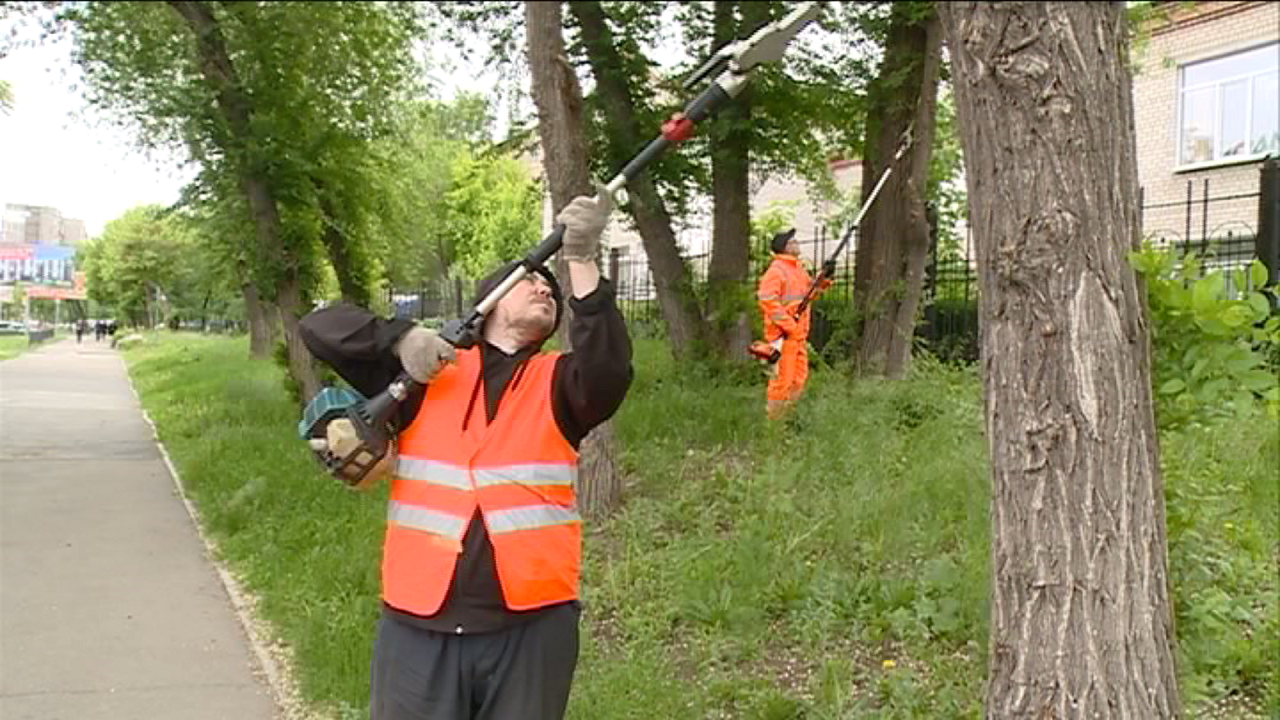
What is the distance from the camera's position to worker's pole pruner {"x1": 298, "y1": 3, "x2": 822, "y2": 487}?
3127 mm

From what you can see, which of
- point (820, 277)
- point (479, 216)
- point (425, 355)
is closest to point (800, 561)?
point (425, 355)

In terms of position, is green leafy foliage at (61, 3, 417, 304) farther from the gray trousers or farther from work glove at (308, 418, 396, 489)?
the gray trousers

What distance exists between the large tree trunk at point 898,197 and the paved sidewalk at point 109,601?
5.67 meters

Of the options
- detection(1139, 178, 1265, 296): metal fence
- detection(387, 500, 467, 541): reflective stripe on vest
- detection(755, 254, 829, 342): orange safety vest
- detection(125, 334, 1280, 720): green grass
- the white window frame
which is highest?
the white window frame

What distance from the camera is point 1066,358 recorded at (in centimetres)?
253

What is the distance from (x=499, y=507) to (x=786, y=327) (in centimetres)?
658

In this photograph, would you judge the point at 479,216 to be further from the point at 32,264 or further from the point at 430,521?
the point at 430,521

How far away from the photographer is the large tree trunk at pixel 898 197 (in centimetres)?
996

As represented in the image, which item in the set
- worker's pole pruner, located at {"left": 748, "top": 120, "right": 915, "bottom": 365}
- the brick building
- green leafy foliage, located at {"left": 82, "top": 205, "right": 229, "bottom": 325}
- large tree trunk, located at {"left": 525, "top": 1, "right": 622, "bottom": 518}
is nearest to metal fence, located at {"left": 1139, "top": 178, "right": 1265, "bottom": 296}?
the brick building

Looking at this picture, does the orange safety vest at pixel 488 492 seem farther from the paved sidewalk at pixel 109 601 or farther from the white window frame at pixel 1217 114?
the white window frame at pixel 1217 114

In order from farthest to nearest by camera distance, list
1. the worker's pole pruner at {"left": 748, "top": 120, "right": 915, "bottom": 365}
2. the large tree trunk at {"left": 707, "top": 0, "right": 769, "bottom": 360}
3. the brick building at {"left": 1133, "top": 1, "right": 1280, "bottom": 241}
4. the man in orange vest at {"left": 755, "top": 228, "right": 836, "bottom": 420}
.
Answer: the brick building at {"left": 1133, "top": 1, "right": 1280, "bottom": 241}, the large tree trunk at {"left": 707, "top": 0, "right": 769, "bottom": 360}, the worker's pole pruner at {"left": 748, "top": 120, "right": 915, "bottom": 365}, the man in orange vest at {"left": 755, "top": 228, "right": 836, "bottom": 420}

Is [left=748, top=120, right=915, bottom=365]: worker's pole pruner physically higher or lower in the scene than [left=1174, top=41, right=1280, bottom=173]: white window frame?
lower

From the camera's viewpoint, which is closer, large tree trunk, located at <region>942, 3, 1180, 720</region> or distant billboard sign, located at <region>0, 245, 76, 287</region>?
large tree trunk, located at <region>942, 3, 1180, 720</region>

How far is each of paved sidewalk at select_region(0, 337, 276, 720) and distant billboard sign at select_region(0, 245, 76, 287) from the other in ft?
16.3
